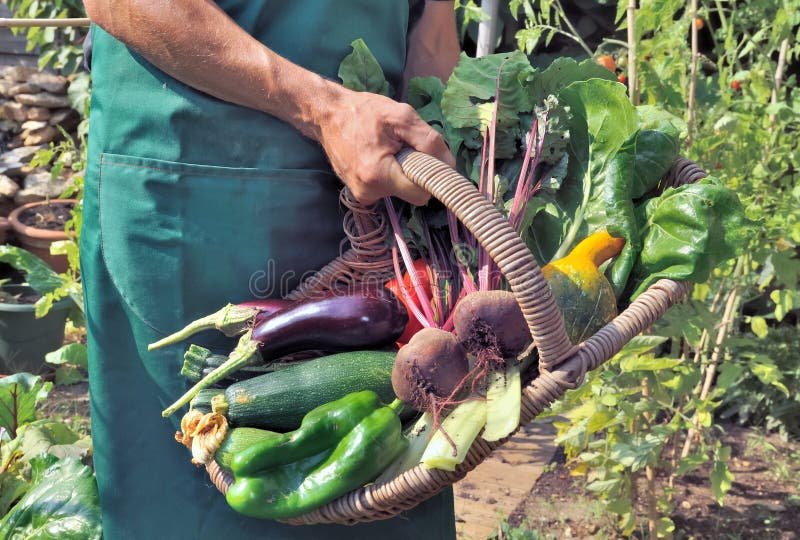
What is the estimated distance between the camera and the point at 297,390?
4.48ft

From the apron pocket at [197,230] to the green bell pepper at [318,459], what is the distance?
36 cm

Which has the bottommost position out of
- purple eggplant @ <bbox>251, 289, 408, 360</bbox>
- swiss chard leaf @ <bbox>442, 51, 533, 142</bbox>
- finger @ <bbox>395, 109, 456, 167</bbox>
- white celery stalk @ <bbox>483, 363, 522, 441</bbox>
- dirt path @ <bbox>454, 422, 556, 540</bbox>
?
dirt path @ <bbox>454, 422, 556, 540</bbox>

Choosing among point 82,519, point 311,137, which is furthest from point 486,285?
point 82,519

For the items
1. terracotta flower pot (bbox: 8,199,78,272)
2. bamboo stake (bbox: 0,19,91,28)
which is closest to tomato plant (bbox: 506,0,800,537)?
bamboo stake (bbox: 0,19,91,28)

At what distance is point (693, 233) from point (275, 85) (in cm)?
81

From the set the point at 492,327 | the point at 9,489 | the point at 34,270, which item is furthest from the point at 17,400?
the point at 492,327

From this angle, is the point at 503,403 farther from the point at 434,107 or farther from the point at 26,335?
the point at 26,335

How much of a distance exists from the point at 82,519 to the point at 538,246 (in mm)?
1380

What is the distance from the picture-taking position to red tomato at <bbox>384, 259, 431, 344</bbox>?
4.91 ft

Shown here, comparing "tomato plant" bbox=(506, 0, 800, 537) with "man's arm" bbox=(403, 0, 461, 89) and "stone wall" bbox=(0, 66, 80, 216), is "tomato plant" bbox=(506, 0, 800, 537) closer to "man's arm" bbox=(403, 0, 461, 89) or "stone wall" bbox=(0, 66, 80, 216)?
"man's arm" bbox=(403, 0, 461, 89)

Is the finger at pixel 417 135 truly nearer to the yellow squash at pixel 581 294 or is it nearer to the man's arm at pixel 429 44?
the yellow squash at pixel 581 294

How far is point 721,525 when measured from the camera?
2807 millimetres

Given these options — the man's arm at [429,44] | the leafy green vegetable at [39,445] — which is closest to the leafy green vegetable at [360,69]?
the man's arm at [429,44]

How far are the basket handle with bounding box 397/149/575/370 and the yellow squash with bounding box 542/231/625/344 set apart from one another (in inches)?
6.8
